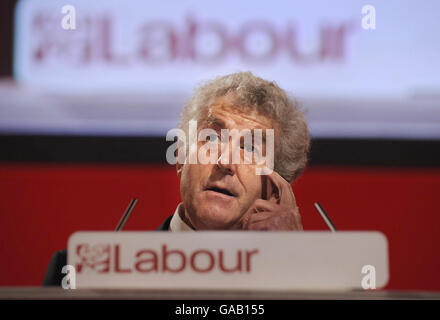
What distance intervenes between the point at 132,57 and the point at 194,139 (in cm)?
31

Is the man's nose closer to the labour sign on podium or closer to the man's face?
the man's face

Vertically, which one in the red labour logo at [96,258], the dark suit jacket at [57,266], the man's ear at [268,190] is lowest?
the dark suit jacket at [57,266]

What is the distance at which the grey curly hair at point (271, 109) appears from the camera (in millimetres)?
1906

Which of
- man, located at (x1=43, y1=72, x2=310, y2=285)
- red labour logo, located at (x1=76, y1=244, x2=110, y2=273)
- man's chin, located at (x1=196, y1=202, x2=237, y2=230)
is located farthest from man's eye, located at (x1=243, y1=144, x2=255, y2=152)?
red labour logo, located at (x1=76, y1=244, x2=110, y2=273)

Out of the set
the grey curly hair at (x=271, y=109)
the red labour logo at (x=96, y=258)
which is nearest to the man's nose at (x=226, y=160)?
the grey curly hair at (x=271, y=109)

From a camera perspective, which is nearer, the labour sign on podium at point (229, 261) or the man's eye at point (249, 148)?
the labour sign on podium at point (229, 261)

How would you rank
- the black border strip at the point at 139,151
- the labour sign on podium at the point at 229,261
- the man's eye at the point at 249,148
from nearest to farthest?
the labour sign on podium at the point at 229,261 < the man's eye at the point at 249,148 < the black border strip at the point at 139,151

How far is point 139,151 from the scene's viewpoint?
199 centimetres

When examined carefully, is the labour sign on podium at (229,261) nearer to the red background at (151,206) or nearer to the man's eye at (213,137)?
the red background at (151,206)

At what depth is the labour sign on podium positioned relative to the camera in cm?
177

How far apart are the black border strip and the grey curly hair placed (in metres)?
0.07

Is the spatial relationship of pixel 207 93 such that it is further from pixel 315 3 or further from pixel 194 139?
pixel 315 3

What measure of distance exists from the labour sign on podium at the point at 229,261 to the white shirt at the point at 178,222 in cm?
3

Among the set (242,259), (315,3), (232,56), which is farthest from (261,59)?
(242,259)
